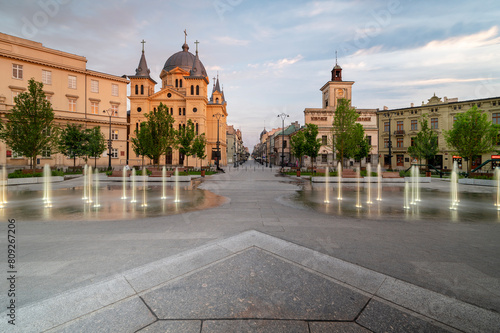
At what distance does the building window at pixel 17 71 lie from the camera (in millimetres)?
33787

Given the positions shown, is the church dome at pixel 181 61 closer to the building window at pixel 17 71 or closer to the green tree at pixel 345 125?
the building window at pixel 17 71

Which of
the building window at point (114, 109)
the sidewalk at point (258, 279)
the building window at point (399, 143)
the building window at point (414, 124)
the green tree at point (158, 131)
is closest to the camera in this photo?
the sidewalk at point (258, 279)

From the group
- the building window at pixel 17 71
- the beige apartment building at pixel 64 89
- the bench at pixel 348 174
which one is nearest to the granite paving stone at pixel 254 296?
the bench at pixel 348 174

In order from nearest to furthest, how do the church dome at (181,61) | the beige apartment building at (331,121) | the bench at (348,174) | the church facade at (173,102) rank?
the bench at (348,174) < the beige apartment building at (331,121) < the church facade at (173,102) < the church dome at (181,61)

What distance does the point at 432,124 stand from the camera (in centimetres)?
4525

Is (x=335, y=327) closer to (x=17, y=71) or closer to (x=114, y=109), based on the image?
(x=17, y=71)

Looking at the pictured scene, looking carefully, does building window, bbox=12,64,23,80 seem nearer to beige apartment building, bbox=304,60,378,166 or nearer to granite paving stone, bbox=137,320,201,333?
granite paving stone, bbox=137,320,201,333

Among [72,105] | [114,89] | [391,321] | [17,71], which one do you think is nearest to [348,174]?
[391,321]

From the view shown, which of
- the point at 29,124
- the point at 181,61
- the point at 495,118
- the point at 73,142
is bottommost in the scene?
the point at 73,142

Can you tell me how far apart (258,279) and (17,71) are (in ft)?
163

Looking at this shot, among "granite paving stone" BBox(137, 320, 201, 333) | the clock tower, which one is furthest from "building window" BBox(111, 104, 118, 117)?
"granite paving stone" BBox(137, 320, 201, 333)

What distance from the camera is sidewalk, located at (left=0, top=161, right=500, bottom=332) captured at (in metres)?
2.74

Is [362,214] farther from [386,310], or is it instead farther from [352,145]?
[352,145]

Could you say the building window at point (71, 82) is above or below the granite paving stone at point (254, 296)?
above
